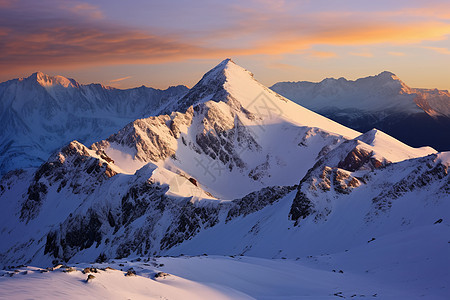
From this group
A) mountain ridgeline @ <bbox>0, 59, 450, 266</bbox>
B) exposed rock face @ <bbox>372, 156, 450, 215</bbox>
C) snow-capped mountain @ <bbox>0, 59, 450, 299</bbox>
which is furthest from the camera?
exposed rock face @ <bbox>372, 156, 450, 215</bbox>

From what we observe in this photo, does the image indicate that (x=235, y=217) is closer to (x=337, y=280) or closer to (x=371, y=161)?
(x=371, y=161)

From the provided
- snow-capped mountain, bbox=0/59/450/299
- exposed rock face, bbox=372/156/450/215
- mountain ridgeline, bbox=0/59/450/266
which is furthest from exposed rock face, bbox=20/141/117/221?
exposed rock face, bbox=372/156/450/215

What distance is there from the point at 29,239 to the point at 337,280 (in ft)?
536

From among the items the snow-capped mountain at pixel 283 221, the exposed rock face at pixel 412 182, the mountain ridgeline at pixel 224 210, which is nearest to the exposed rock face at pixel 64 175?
the mountain ridgeline at pixel 224 210

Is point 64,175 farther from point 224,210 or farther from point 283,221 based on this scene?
point 283,221

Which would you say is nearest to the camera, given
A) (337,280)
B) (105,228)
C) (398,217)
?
(337,280)

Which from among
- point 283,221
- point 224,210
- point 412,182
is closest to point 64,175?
point 224,210

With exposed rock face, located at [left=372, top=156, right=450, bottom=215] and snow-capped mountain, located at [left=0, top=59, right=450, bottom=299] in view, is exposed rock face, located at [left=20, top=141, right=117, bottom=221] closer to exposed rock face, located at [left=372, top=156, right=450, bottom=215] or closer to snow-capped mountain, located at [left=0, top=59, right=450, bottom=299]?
snow-capped mountain, located at [left=0, top=59, right=450, bottom=299]

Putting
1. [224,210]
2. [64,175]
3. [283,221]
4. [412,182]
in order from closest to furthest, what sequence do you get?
1. [412,182]
2. [283,221]
3. [224,210]
4. [64,175]

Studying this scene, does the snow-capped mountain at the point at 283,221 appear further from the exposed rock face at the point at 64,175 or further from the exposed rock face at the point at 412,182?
the exposed rock face at the point at 64,175

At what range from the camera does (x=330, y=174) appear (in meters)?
90.1

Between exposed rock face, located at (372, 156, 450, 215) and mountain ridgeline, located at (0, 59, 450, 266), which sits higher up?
exposed rock face, located at (372, 156, 450, 215)

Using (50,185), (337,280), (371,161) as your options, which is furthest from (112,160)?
(337,280)

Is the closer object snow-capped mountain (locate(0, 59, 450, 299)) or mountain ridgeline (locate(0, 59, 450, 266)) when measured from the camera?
snow-capped mountain (locate(0, 59, 450, 299))
